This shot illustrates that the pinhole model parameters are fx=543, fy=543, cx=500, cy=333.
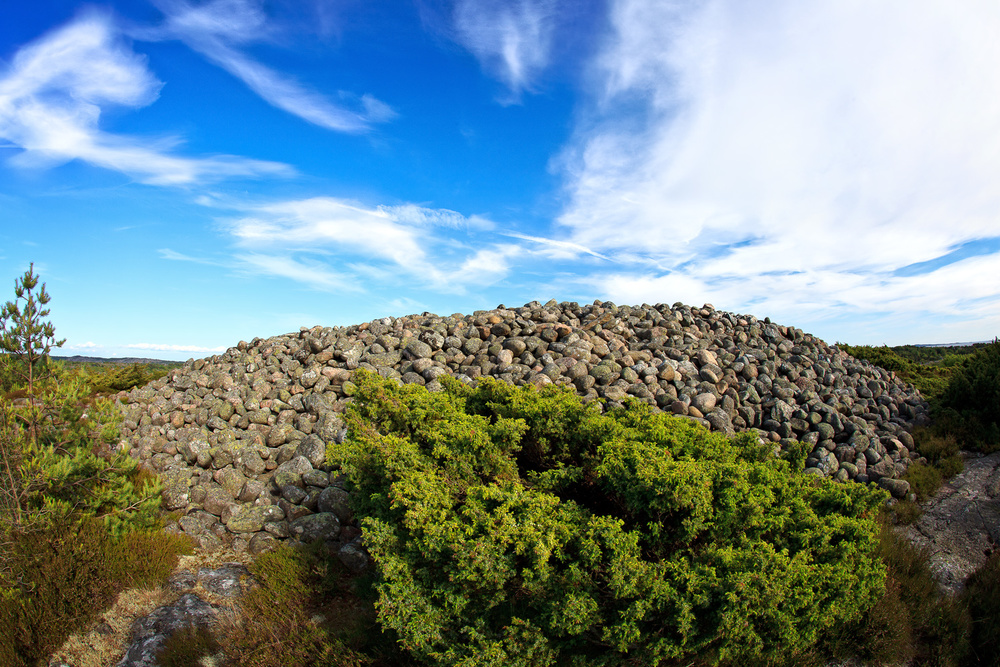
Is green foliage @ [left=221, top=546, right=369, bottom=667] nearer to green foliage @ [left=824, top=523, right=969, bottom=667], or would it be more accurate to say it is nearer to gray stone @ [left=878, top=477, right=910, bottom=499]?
green foliage @ [left=824, top=523, right=969, bottom=667]

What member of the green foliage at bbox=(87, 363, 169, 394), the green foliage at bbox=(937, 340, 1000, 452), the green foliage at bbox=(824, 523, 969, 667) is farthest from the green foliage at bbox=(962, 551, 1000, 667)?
the green foliage at bbox=(87, 363, 169, 394)

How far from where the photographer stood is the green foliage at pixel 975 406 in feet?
31.2

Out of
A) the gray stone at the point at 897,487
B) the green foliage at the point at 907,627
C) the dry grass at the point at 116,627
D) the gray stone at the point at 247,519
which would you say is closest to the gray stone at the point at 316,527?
the gray stone at the point at 247,519

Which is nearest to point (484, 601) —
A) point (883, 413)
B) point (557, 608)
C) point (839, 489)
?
point (557, 608)

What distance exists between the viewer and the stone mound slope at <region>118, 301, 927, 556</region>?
23.6 feet

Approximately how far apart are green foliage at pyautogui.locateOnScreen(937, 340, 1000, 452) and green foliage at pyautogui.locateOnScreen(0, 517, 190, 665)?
493 inches

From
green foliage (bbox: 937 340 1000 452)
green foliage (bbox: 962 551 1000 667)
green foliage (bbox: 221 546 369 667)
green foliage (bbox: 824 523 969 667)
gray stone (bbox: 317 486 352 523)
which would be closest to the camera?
green foliage (bbox: 221 546 369 667)

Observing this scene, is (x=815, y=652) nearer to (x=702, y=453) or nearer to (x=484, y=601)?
(x=702, y=453)

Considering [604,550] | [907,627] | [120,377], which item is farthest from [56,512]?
[120,377]

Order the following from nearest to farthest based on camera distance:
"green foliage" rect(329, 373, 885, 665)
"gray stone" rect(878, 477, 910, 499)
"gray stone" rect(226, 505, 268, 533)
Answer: "green foliage" rect(329, 373, 885, 665) < "gray stone" rect(226, 505, 268, 533) < "gray stone" rect(878, 477, 910, 499)

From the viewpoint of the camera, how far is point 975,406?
33.1ft

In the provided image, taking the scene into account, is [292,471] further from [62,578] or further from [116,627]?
[62,578]

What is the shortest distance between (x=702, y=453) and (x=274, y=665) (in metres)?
4.00

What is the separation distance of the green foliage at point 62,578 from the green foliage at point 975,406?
12511 millimetres
